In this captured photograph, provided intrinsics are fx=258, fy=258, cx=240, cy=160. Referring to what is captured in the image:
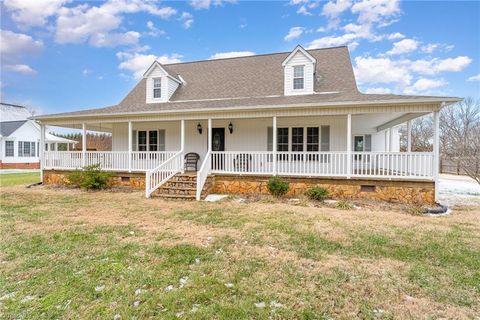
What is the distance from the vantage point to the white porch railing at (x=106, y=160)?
38.3ft

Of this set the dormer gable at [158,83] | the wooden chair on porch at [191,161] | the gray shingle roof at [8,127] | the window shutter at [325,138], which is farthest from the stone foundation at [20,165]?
the window shutter at [325,138]

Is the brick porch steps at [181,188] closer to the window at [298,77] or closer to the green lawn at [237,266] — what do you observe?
the green lawn at [237,266]

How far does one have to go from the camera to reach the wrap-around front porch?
962 cm

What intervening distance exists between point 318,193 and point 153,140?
864 cm

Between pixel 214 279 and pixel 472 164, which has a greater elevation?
pixel 472 164

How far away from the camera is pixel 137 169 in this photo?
452 inches

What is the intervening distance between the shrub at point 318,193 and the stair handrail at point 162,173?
5.32 meters

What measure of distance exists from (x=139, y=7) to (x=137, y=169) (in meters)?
8.61

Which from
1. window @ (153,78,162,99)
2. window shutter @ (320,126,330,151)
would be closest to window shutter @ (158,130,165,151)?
window @ (153,78,162,99)

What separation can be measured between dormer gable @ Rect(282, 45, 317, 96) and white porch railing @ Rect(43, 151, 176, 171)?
620 centimetres

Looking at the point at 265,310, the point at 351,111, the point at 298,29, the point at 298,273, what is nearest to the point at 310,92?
the point at 351,111

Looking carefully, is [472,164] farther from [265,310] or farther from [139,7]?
[139,7]

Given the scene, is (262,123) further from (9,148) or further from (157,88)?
(9,148)

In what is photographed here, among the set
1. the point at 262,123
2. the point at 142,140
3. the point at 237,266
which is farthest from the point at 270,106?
the point at 142,140
